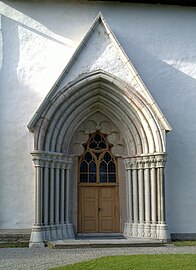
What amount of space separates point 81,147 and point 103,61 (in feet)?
9.83

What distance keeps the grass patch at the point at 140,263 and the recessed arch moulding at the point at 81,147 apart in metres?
3.23

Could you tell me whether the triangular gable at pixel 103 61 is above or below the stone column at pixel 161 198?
above

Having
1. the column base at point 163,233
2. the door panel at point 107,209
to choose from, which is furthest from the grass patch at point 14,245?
the column base at point 163,233

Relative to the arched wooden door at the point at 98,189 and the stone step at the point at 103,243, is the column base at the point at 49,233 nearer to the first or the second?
the stone step at the point at 103,243

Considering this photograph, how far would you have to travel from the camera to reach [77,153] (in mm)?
14852

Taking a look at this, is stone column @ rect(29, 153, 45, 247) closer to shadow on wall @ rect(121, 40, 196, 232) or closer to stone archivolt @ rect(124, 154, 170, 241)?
stone archivolt @ rect(124, 154, 170, 241)

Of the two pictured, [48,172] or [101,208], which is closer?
[48,172]

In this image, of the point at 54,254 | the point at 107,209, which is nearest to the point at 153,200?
the point at 107,209

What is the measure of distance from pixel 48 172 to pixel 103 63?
3876 mm

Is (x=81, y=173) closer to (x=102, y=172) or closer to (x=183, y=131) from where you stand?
(x=102, y=172)

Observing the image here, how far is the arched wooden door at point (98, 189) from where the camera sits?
48.4 ft

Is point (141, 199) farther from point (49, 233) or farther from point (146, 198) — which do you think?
point (49, 233)

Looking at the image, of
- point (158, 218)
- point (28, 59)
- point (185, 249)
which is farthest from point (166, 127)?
point (28, 59)

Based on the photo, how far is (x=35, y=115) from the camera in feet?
43.7
